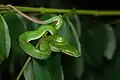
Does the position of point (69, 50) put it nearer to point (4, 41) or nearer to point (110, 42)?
point (4, 41)

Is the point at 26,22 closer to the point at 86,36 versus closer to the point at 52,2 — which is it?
the point at 86,36

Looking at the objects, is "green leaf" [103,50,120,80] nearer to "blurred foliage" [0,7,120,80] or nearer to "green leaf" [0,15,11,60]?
"blurred foliage" [0,7,120,80]

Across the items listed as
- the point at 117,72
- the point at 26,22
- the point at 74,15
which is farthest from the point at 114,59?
the point at 26,22

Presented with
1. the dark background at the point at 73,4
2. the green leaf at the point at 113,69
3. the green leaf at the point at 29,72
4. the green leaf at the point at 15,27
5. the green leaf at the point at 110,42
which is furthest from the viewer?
the dark background at the point at 73,4

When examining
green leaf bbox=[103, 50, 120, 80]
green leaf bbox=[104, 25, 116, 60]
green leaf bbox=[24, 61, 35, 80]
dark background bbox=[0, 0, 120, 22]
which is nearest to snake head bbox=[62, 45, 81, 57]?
green leaf bbox=[24, 61, 35, 80]

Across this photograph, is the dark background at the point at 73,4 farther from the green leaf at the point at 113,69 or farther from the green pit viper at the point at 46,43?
the green pit viper at the point at 46,43

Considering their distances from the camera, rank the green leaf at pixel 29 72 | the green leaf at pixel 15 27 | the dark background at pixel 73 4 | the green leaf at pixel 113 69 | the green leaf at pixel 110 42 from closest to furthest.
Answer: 1. the green leaf at pixel 29 72
2. the green leaf at pixel 15 27
3. the green leaf at pixel 110 42
4. the green leaf at pixel 113 69
5. the dark background at pixel 73 4

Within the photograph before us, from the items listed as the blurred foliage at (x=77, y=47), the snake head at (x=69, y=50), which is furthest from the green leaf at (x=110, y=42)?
the snake head at (x=69, y=50)

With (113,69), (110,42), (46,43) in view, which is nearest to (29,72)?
(46,43)
